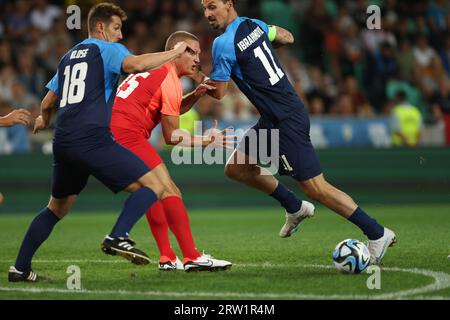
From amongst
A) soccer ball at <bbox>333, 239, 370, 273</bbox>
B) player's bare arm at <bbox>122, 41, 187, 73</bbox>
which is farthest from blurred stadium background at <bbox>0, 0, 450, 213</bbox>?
player's bare arm at <bbox>122, 41, 187, 73</bbox>

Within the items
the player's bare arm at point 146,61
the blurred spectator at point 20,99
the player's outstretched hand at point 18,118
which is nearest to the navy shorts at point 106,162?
the player's outstretched hand at point 18,118

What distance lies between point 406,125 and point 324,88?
2058 millimetres

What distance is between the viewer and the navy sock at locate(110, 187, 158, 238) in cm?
722

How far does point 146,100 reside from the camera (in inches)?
336

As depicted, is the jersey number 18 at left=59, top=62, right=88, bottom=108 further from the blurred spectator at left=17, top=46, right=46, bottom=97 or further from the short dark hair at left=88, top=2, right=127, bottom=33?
the blurred spectator at left=17, top=46, right=46, bottom=97

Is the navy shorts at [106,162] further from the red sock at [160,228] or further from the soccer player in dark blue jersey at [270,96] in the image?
the soccer player in dark blue jersey at [270,96]

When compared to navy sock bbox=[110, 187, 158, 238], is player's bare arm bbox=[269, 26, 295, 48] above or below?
above

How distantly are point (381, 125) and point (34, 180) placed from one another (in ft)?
22.4

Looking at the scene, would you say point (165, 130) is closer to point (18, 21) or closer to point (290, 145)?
point (290, 145)

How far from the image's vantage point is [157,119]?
8711 millimetres

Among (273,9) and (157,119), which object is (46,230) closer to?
(157,119)

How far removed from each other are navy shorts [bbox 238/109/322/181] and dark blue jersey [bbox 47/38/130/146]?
6.07ft

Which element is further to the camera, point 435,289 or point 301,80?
point 301,80
